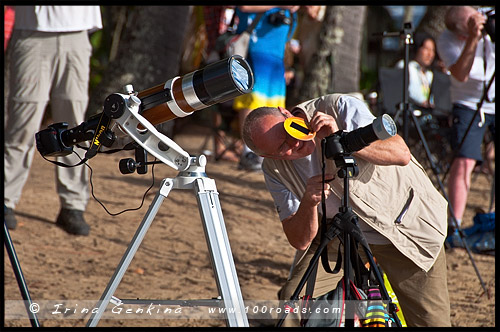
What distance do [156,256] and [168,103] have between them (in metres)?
2.78

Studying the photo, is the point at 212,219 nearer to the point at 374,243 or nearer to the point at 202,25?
the point at 374,243

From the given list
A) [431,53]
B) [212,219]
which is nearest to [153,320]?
[212,219]

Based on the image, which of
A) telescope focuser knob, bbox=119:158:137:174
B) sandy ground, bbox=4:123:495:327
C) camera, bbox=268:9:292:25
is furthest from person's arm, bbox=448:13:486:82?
telescope focuser knob, bbox=119:158:137:174

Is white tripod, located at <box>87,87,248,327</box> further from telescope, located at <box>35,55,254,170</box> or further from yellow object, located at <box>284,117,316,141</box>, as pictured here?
yellow object, located at <box>284,117,316,141</box>

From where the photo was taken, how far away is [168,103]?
2.24 metres

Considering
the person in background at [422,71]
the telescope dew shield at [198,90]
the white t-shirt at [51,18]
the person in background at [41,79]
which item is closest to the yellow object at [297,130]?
the telescope dew shield at [198,90]

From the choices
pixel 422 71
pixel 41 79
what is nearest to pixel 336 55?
pixel 422 71

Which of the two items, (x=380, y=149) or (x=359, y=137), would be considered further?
(x=380, y=149)

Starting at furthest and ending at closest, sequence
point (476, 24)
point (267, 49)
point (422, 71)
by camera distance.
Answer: point (422, 71) → point (267, 49) → point (476, 24)

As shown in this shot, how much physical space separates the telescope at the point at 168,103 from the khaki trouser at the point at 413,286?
1.12 m

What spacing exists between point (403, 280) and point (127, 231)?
273cm

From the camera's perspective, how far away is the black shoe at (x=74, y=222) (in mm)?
4988

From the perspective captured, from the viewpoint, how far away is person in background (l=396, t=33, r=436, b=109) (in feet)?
24.7

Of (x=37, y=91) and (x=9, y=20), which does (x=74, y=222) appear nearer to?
(x=37, y=91)
